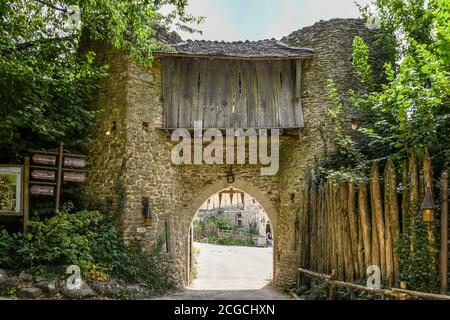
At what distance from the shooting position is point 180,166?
10250mm

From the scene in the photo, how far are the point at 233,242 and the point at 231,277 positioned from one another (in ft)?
40.8

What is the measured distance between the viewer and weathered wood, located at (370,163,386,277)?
19.6ft

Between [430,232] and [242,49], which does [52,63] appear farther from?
[430,232]

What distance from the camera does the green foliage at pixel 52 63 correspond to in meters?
7.35

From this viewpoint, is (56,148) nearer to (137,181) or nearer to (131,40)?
(137,181)

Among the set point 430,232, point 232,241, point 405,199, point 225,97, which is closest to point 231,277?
point 225,97

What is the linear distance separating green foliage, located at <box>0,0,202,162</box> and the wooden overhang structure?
1.15 meters

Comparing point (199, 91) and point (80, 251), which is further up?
point (199, 91)

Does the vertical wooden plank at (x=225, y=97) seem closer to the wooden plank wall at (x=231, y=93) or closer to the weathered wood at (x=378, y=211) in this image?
the wooden plank wall at (x=231, y=93)

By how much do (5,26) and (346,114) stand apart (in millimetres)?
7358

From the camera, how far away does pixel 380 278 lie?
19.5ft

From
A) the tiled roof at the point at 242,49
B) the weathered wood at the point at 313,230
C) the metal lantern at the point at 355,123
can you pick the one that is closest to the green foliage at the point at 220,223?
the tiled roof at the point at 242,49
